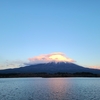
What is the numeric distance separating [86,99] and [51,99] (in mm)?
5747

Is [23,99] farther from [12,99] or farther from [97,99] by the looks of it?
[97,99]

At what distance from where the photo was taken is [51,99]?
120 ft

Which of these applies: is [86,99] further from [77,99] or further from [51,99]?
[51,99]

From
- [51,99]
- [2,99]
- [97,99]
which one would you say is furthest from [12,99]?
[97,99]

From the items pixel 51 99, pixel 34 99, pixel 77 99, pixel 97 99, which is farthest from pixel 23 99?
pixel 97 99

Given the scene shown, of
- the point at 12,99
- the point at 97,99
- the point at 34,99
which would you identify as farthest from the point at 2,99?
the point at 97,99

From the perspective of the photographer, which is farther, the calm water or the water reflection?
the water reflection

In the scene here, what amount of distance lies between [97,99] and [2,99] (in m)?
15.5

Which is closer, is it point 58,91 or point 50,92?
point 50,92

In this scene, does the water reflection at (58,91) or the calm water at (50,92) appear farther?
the water reflection at (58,91)

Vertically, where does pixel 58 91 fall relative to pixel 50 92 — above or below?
above

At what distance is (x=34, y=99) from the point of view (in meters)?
36.2

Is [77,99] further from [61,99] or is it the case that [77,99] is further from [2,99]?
[2,99]

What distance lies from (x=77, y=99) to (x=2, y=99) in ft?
40.2
